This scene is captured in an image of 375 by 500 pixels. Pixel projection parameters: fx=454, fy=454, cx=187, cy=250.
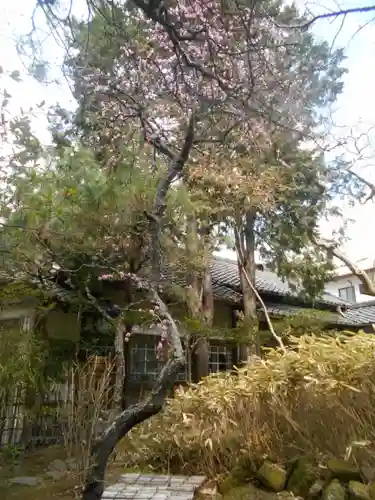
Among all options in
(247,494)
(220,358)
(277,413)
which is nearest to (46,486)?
(247,494)

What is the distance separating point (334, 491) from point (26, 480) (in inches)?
128

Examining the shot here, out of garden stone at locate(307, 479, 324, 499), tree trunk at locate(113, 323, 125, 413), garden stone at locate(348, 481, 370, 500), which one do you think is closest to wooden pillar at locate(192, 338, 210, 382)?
tree trunk at locate(113, 323, 125, 413)

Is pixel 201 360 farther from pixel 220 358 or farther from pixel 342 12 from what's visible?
pixel 342 12

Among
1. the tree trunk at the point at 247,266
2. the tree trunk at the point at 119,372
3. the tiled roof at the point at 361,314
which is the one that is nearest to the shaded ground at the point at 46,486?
Answer: the tree trunk at the point at 119,372

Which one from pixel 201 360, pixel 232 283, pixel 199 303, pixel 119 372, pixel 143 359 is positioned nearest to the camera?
pixel 119 372

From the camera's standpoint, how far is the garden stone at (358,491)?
350cm

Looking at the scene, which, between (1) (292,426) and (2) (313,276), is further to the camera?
(2) (313,276)

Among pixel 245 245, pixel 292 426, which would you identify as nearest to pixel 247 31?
pixel 292 426

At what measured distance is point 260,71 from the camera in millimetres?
3818

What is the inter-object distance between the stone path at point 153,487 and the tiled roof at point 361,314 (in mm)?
10398

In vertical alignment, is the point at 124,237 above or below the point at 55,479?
above

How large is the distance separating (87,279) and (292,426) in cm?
425

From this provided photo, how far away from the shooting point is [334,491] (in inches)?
146

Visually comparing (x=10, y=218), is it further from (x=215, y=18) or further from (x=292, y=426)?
(x=292, y=426)
